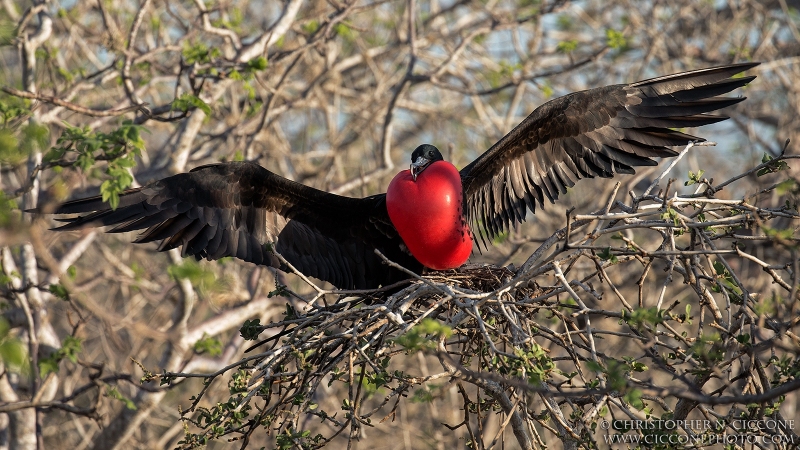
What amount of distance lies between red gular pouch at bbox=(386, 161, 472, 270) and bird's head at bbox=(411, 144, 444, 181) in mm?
30

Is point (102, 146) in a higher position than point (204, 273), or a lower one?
higher

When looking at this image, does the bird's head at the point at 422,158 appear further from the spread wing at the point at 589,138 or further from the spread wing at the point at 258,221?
the spread wing at the point at 258,221

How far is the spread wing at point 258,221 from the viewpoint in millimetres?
3148

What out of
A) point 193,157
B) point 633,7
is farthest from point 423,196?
point 633,7

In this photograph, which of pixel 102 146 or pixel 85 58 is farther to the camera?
pixel 85 58

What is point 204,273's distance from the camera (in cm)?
177

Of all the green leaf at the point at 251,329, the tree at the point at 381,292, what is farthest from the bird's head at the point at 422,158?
the green leaf at the point at 251,329

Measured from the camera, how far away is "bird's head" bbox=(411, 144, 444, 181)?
130 inches

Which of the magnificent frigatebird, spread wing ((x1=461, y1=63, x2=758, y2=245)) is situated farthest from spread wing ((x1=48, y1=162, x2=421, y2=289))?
spread wing ((x1=461, y1=63, x2=758, y2=245))

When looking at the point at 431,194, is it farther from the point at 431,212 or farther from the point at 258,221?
the point at 258,221

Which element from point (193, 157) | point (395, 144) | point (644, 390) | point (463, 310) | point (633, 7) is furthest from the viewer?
point (395, 144)

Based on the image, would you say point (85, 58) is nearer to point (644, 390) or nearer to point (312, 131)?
point (312, 131)

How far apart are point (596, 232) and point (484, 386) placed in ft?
1.84

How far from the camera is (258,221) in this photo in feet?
11.5
